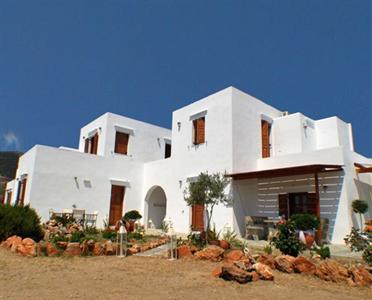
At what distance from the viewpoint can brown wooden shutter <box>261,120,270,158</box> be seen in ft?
50.3

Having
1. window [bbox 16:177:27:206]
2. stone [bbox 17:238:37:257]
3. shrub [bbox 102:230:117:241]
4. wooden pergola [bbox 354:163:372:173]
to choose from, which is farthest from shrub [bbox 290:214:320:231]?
window [bbox 16:177:27:206]

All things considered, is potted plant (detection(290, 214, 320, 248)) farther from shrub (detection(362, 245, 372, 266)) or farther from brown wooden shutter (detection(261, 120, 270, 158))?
brown wooden shutter (detection(261, 120, 270, 158))

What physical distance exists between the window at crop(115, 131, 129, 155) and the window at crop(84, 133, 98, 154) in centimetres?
162

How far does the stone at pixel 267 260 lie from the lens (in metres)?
6.85

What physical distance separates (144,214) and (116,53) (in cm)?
1034

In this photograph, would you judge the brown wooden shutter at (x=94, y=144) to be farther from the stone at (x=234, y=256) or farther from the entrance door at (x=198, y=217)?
the stone at (x=234, y=256)

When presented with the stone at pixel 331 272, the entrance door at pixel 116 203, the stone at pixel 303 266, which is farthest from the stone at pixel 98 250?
the entrance door at pixel 116 203

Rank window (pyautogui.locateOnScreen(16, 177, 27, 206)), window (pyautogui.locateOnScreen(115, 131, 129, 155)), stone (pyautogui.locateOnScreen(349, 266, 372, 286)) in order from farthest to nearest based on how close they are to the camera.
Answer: window (pyautogui.locateOnScreen(115, 131, 129, 155)), window (pyautogui.locateOnScreen(16, 177, 27, 206)), stone (pyautogui.locateOnScreen(349, 266, 372, 286))

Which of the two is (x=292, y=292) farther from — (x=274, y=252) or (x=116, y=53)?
(x=116, y=53)

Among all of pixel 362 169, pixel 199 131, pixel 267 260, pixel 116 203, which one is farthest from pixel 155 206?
pixel 267 260

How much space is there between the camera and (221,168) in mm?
13922

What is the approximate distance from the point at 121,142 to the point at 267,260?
47.6ft

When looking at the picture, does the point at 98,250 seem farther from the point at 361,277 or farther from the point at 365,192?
the point at 365,192

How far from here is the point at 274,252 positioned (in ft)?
27.5
